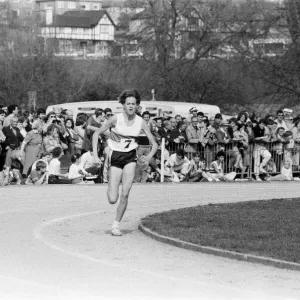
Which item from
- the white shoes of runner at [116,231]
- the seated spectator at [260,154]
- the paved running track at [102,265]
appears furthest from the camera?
the seated spectator at [260,154]

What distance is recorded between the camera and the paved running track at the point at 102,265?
11.0 meters

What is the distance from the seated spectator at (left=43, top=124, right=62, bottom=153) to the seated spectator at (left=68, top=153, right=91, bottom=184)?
481mm

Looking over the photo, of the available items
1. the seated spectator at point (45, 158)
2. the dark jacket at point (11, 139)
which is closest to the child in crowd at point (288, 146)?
the seated spectator at point (45, 158)

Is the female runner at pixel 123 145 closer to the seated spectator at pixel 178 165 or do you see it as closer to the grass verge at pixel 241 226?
the grass verge at pixel 241 226

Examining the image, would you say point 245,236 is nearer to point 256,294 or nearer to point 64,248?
point 64,248

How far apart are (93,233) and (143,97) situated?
53.9 m

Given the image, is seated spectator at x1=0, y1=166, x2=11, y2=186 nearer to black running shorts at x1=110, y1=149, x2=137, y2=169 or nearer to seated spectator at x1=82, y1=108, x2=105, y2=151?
seated spectator at x1=82, y1=108, x2=105, y2=151

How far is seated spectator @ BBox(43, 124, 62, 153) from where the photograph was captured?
27047mm

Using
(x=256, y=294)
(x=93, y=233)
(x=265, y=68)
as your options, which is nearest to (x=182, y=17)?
(x=265, y=68)

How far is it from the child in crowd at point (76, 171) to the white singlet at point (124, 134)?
36.1 ft

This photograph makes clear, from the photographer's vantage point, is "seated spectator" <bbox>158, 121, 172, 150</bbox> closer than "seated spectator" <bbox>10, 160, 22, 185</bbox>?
No

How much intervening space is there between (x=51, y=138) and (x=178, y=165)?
11.3ft

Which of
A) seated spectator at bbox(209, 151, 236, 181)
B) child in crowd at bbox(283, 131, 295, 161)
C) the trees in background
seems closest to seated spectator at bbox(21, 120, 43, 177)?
seated spectator at bbox(209, 151, 236, 181)

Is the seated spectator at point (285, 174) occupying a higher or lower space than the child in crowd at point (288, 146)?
lower
